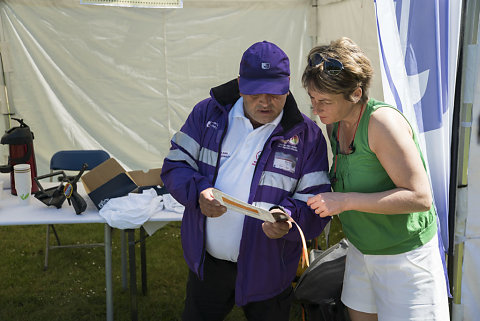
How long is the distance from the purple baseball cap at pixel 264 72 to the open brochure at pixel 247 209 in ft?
1.33

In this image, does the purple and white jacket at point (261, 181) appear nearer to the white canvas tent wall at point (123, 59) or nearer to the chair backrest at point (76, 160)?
the chair backrest at point (76, 160)

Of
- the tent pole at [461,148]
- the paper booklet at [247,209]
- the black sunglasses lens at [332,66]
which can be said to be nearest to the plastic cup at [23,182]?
the paper booklet at [247,209]

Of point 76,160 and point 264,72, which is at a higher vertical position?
point 264,72

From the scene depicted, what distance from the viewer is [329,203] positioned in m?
1.57

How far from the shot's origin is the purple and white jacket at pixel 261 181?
1.85 m

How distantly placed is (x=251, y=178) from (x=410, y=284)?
2.23 feet

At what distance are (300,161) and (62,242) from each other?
10.7ft

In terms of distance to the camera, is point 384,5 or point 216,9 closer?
point 384,5

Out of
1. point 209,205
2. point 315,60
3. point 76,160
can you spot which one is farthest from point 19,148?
point 315,60

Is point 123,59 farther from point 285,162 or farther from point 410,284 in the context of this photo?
point 410,284

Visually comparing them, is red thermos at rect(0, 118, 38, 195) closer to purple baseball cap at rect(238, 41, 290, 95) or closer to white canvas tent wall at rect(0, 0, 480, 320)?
purple baseball cap at rect(238, 41, 290, 95)

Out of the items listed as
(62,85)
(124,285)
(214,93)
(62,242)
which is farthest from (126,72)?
(214,93)

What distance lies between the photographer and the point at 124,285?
357 centimetres

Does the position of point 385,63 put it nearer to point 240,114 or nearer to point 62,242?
point 240,114
